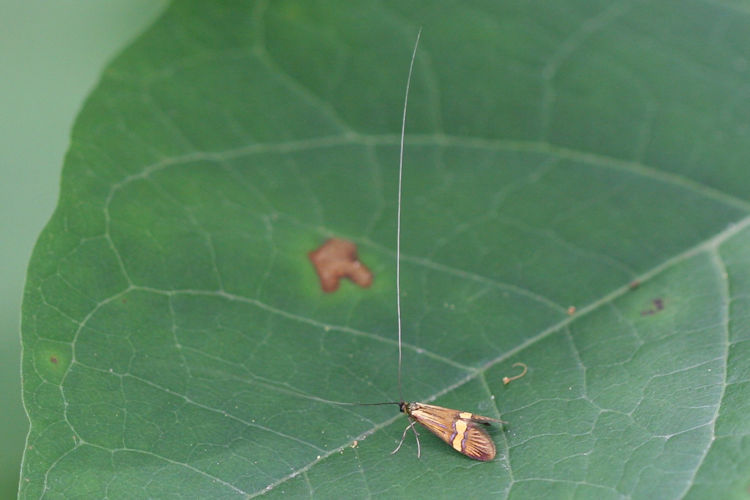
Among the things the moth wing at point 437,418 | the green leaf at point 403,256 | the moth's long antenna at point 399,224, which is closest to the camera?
the green leaf at point 403,256

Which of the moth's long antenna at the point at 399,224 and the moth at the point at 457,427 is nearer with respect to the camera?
the moth at the point at 457,427

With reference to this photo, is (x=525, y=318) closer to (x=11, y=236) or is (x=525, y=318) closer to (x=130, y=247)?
(x=130, y=247)

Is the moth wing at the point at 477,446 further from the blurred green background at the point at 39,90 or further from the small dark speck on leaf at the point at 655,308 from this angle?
the blurred green background at the point at 39,90

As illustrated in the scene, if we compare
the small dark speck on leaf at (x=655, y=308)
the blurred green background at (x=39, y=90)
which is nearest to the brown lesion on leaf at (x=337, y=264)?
the small dark speck on leaf at (x=655, y=308)

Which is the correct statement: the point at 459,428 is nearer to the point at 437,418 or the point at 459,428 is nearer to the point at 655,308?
the point at 437,418

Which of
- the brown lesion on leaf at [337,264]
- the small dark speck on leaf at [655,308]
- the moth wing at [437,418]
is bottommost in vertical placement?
the moth wing at [437,418]

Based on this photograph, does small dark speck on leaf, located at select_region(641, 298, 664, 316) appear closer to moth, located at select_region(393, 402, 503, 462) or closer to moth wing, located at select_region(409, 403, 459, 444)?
moth, located at select_region(393, 402, 503, 462)

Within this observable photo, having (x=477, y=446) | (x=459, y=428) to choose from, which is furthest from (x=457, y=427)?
(x=477, y=446)
